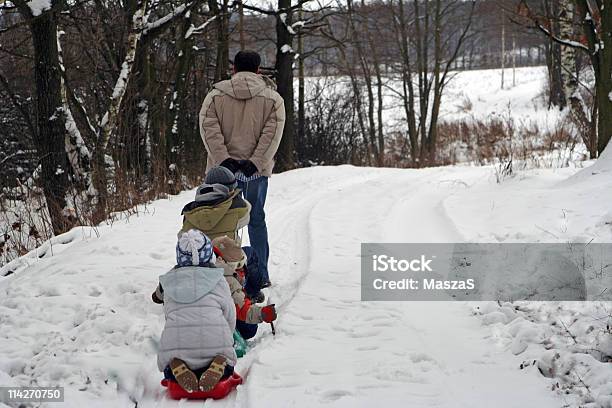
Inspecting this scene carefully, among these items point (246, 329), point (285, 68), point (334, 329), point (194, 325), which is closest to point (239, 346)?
point (246, 329)

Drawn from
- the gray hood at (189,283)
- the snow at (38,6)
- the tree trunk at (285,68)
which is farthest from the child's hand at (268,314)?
the tree trunk at (285,68)

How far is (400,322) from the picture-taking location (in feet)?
16.0

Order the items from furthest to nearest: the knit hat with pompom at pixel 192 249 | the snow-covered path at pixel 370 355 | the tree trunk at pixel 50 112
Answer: the tree trunk at pixel 50 112, the knit hat with pompom at pixel 192 249, the snow-covered path at pixel 370 355

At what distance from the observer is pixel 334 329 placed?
4863mm

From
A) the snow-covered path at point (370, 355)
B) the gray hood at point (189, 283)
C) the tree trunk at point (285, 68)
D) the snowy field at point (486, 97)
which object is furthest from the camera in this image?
the snowy field at point (486, 97)

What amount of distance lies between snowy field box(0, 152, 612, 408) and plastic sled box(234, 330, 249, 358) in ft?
0.19

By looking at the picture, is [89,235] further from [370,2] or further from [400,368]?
[370,2]

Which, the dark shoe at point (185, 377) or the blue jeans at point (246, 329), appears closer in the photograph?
the dark shoe at point (185, 377)

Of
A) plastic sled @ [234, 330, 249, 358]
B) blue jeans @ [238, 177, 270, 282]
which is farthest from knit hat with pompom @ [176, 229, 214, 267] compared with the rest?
blue jeans @ [238, 177, 270, 282]

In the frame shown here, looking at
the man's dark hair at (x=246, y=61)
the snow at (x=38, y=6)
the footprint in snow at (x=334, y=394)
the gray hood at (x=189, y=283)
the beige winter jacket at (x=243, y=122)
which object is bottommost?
the footprint in snow at (x=334, y=394)

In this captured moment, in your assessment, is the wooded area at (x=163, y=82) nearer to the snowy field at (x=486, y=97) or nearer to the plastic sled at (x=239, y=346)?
the plastic sled at (x=239, y=346)

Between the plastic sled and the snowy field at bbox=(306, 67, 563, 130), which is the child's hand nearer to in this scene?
the plastic sled

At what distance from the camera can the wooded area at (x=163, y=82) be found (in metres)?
9.24

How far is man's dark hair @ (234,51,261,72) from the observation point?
5551 millimetres
